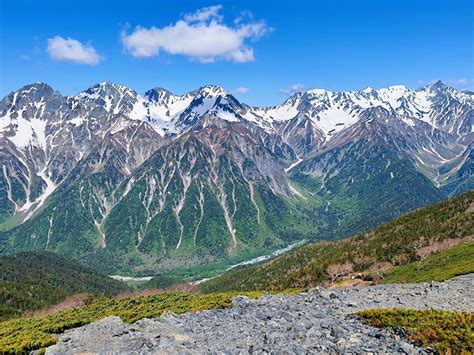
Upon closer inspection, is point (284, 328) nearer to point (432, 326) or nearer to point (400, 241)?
point (432, 326)

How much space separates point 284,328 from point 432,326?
14.0 m

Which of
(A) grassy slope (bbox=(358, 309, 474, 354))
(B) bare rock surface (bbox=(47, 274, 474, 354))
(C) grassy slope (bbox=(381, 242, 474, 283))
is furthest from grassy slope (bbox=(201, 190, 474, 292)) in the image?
(A) grassy slope (bbox=(358, 309, 474, 354))

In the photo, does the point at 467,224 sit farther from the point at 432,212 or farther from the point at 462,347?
the point at 462,347

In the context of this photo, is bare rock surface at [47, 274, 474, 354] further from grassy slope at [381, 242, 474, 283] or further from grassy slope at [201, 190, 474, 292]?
grassy slope at [201, 190, 474, 292]

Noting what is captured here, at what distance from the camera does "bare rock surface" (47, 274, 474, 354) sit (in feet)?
132

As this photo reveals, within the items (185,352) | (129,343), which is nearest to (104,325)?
(129,343)

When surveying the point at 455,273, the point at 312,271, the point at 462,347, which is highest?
the point at 462,347

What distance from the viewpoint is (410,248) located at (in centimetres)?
14162

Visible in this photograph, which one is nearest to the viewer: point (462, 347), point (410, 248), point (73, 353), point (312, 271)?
point (462, 347)

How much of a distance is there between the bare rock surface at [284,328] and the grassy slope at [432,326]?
1113mm

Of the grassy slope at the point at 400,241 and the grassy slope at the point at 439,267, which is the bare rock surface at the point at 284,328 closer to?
the grassy slope at the point at 439,267

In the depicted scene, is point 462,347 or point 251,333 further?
point 251,333

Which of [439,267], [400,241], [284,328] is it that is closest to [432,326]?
[284,328]

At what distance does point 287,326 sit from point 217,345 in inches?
294
